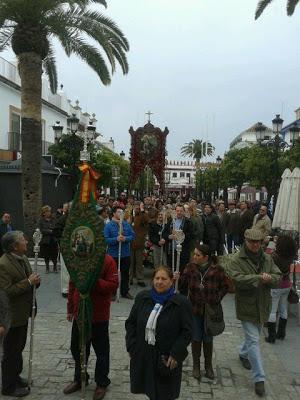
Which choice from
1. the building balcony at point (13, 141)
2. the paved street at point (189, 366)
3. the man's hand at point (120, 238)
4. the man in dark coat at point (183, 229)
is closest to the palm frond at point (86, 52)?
the man in dark coat at point (183, 229)

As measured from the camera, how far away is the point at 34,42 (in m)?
13.3

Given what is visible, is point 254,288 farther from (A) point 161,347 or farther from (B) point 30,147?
(B) point 30,147

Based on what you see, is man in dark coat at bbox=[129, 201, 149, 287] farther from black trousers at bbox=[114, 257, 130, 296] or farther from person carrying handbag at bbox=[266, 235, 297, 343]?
person carrying handbag at bbox=[266, 235, 297, 343]

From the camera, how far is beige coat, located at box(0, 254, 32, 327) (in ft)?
15.8

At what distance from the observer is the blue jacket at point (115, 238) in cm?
916

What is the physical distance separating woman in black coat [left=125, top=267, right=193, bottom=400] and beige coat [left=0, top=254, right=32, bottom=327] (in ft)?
4.59

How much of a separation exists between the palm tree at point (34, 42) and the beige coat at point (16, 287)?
8.90 metres

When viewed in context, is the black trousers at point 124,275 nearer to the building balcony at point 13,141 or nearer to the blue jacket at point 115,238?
the blue jacket at point 115,238

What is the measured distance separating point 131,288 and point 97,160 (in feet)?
48.9

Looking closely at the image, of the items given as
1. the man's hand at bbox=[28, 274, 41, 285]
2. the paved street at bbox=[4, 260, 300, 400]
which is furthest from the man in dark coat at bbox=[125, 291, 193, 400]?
the man's hand at bbox=[28, 274, 41, 285]

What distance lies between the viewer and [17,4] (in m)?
12.9

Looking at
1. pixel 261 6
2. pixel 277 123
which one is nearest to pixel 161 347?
pixel 261 6

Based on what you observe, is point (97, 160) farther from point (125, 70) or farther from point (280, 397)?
point (280, 397)

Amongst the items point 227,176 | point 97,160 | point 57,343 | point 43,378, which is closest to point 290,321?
point 57,343
